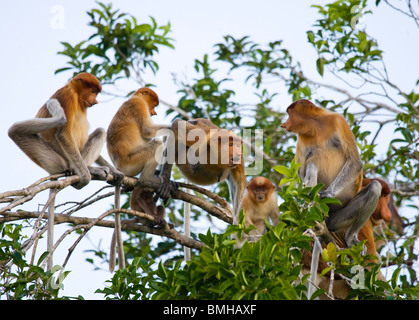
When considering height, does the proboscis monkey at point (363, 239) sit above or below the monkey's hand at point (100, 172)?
below

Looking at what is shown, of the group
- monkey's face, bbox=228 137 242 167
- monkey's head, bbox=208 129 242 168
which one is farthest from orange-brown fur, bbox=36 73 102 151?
monkey's face, bbox=228 137 242 167

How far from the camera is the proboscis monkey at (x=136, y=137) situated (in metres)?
4.50

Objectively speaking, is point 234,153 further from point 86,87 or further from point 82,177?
point 86,87

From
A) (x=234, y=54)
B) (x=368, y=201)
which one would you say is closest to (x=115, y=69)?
(x=234, y=54)

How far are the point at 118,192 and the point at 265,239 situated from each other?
1.79 meters

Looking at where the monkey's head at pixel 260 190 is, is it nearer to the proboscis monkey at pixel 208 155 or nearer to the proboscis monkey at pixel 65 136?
the proboscis monkey at pixel 208 155

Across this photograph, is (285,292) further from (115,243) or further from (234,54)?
(234,54)

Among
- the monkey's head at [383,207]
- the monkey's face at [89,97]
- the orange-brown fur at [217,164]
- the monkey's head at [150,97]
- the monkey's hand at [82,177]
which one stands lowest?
the monkey's head at [383,207]

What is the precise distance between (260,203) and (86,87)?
5.57ft

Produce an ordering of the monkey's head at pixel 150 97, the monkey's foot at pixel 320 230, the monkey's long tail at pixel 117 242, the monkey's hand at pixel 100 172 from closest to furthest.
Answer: the monkey's foot at pixel 320 230
the monkey's long tail at pixel 117 242
the monkey's hand at pixel 100 172
the monkey's head at pixel 150 97

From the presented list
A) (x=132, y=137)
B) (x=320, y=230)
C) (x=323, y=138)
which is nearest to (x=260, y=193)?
(x=323, y=138)

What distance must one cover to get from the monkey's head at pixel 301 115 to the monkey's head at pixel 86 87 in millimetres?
1529

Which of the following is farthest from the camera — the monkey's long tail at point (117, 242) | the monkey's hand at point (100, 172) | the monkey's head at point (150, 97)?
the monkey's head at point (150, 97)

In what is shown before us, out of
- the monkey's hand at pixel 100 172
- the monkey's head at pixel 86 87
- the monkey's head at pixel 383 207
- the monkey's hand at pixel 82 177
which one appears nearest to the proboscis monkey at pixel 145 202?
the monkey's hand at pixel 100 172
